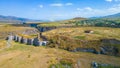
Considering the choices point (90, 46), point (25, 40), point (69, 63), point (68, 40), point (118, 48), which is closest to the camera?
point (69, 63)

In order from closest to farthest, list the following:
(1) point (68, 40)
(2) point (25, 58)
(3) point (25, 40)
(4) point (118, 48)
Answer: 1. (2) point (25, 58)
2. (4) point (118, 48)
3. (1) point (68, 40)
4. (3) point (25, 40)

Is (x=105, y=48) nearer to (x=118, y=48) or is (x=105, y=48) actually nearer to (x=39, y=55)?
(x=118, y=48)

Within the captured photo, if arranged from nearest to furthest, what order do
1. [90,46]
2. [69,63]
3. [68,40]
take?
[69,63] < [90,46] < [68,40]

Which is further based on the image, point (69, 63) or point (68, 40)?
point (68, 40)

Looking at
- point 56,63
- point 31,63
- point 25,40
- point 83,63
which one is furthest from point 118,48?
point 25,40

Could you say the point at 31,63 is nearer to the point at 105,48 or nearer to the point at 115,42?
the point at 105,48

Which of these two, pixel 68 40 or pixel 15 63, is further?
pixel 68 40

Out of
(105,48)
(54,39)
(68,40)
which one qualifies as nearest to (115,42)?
(105,48)

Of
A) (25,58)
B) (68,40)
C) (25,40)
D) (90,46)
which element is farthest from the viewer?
(25,40)

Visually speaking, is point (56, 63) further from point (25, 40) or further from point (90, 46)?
point (25, 40)
